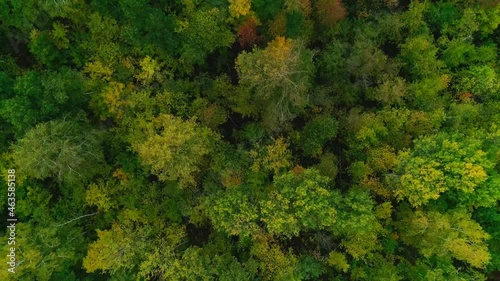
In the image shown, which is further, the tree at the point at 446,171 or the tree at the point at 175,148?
the tree at the point at 446,171

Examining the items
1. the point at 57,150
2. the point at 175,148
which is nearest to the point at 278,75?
the point at 175,148

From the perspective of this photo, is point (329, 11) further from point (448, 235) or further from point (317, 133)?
point (448, 235)

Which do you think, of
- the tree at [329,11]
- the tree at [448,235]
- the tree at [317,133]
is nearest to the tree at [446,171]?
the tree at [448,235]

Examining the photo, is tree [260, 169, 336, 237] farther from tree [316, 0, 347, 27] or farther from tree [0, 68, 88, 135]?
tree [0, 68, 88, 135]

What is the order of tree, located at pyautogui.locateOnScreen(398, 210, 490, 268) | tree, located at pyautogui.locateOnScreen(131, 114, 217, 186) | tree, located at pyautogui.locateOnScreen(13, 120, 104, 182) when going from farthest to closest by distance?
tree, located at pyautogui.locateOnScreen(398, 210, 490, 268) < tree, located at pyautogui.locateOnScreen(131, 114, 217, 186) < tree, located at pyautogui.locateOnScreen(13, 120, 104, 182)

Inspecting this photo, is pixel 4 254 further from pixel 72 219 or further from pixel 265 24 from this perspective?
pixel 265 24

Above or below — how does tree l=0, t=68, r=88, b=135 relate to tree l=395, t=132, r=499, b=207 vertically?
below

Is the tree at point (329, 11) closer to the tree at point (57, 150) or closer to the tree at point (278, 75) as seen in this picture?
the tree at point (278, 75)

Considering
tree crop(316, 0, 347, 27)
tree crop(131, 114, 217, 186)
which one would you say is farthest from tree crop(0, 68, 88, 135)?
tree crop(316, 0, 347, 27)
